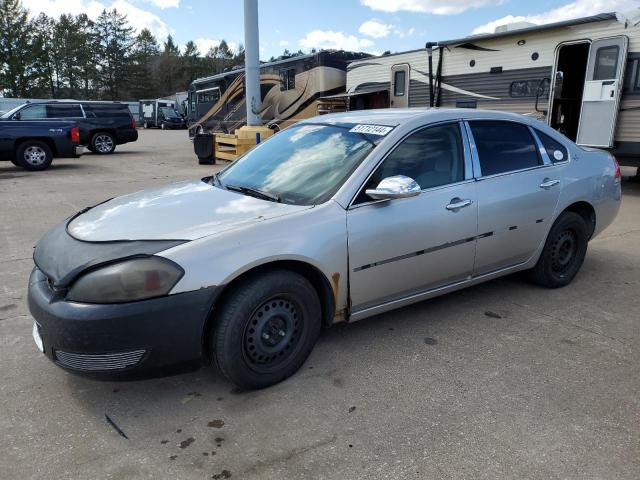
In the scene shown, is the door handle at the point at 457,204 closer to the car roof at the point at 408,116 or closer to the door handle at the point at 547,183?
the car roof at the point at 408,116

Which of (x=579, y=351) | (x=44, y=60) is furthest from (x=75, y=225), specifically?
(x=44, y=60)

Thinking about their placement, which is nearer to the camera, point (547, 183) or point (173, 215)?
point (173, 215)

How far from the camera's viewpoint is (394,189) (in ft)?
9.91

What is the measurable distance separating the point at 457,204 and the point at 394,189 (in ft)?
2.28

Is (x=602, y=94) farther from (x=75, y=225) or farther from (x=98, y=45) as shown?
(x=98, y=45)

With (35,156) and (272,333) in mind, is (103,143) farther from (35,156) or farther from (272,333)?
(272,333)

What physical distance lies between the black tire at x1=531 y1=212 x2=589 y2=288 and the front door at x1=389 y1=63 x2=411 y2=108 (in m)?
8.78

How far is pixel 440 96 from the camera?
1190 centimetres

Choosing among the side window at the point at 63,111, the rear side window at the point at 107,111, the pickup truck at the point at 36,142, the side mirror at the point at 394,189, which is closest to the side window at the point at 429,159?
the side mirror at the point at 394,189

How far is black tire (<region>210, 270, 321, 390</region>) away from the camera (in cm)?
265

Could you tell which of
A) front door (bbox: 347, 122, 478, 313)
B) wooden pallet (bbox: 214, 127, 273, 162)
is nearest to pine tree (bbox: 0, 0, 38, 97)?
wooden pallet (bbox: 214, 127, 273, 162)

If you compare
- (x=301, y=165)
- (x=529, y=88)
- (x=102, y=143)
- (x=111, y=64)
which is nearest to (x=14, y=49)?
(x=111, y=64)

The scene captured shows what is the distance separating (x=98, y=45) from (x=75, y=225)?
7328cm

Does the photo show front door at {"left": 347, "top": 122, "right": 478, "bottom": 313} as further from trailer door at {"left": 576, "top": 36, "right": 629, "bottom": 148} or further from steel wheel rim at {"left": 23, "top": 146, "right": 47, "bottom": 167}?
steel wheel rim at {"left": 23, "top": 146, "right": 47, "bottom": 167}
